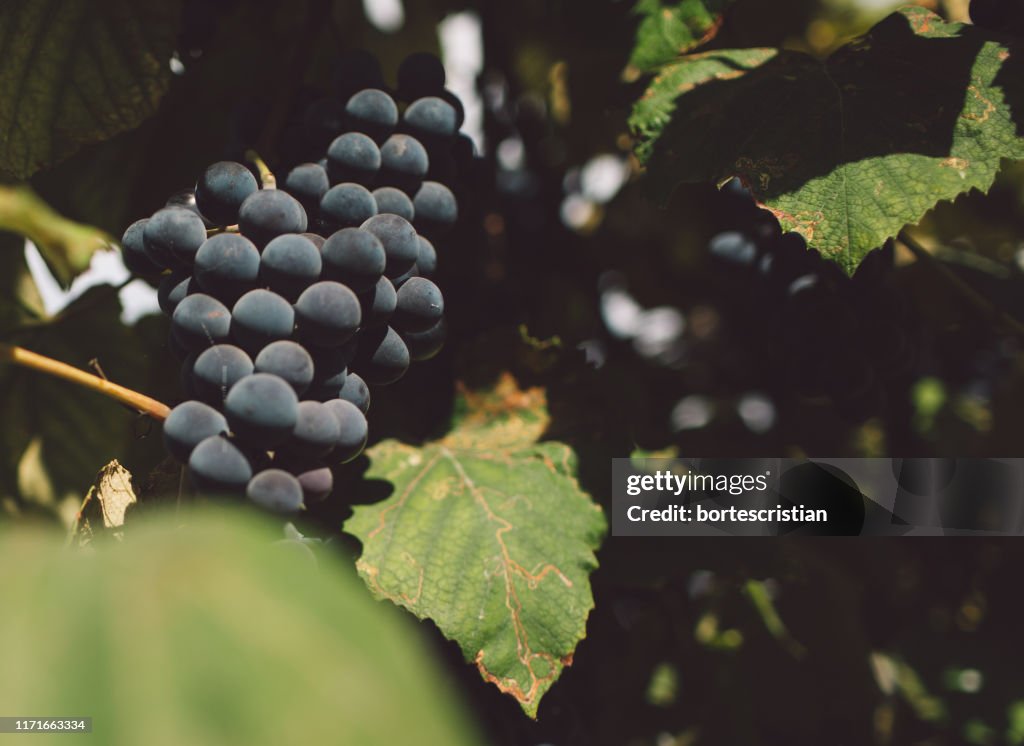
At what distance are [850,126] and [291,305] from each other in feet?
2.67

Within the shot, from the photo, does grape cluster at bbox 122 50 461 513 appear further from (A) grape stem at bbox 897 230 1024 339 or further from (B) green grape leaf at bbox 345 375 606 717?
(A) grape stem at bbox 897 230 1024 339

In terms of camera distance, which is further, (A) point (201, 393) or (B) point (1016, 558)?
(B) point (1016, 558)

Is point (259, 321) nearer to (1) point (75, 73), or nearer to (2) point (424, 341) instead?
(2) point (424, 341)

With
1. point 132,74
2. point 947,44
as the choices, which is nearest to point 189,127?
point 132,74

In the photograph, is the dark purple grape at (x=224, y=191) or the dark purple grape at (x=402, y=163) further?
the dark purple grape at (x=402, y=163)

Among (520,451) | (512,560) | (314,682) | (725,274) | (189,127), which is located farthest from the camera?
(725,274)

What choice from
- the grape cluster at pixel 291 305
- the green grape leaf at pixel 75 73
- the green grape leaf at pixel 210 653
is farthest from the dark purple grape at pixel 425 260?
the green grape leaf at pixel 210 653

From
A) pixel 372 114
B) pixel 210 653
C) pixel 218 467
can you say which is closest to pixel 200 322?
pixel 218 467

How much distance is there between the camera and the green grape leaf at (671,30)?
4.46ft

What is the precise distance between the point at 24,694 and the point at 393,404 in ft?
3.24

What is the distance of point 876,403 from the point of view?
1.52 meters

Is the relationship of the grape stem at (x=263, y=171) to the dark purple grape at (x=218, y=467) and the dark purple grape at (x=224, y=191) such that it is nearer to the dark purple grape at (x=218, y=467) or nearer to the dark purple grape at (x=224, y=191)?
the dark purple grape at (x=224, y=191)

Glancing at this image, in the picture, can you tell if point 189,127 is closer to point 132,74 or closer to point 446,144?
point 132,74

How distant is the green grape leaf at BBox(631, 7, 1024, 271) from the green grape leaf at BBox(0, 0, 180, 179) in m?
0.75
